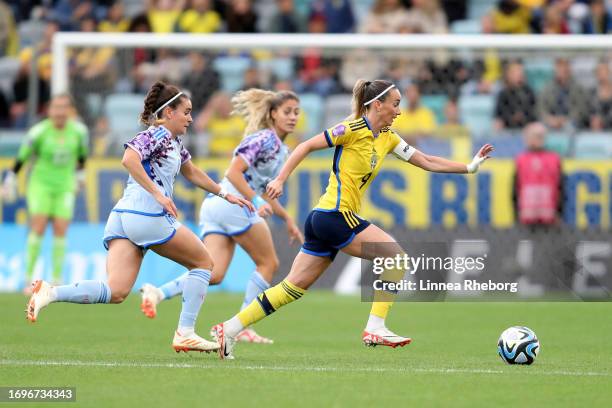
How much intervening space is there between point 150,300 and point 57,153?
7.14 meters

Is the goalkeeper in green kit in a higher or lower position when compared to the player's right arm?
lower

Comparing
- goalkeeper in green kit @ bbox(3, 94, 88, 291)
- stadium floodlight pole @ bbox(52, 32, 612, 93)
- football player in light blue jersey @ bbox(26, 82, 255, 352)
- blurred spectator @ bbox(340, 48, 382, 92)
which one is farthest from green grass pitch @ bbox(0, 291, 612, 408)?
blurred spectator @ bbox(340, 48, 382, 92)

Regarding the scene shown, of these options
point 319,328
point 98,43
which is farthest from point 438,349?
point 98,43

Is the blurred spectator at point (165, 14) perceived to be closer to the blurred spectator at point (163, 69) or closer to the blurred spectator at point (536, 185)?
the blurred spectator at point (163, 69)

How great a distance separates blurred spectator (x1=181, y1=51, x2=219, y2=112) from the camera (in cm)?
2006

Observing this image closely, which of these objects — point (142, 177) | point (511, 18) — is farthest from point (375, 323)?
point (511, 18)

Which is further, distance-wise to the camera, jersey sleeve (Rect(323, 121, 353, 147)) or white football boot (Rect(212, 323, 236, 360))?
jersey sleeve (Rect(323, 121, 353, 147))

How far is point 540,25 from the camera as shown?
21203 mm

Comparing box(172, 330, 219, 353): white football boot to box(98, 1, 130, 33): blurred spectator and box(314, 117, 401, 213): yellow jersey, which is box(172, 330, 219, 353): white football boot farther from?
box(98, 1, 130, 33): blurred spectator

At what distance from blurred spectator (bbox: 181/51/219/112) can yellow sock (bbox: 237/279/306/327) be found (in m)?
10.5

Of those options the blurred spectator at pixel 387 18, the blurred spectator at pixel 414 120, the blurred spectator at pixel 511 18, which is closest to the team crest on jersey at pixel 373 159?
the blurred spectator at pixel 414 120

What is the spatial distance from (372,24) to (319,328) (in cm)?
929

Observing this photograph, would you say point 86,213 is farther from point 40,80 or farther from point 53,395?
point 53,395

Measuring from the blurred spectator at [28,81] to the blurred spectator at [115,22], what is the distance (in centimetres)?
116
